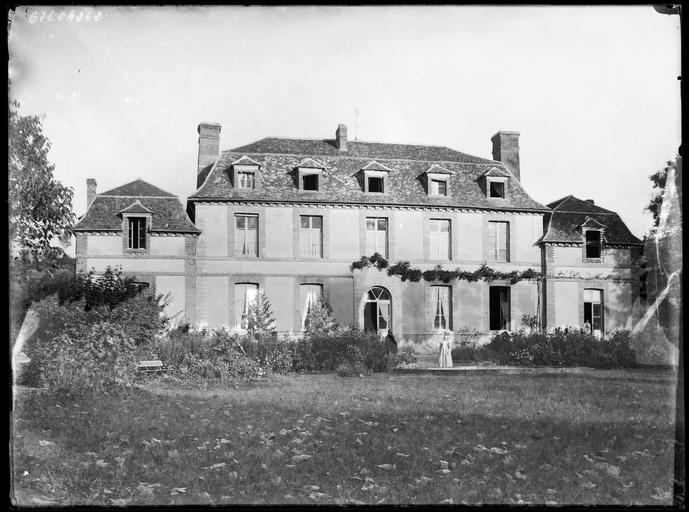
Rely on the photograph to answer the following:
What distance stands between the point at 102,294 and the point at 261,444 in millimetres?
3100

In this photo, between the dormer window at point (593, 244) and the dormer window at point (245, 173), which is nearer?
the dormer window at point (593, 244)

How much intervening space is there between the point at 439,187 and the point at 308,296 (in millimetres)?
2635

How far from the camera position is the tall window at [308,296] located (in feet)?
25.6

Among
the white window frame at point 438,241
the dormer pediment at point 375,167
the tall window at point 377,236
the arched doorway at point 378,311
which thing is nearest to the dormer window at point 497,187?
the white window frame at point 438,241

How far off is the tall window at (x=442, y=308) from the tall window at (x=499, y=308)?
634 mm

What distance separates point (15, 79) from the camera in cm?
623

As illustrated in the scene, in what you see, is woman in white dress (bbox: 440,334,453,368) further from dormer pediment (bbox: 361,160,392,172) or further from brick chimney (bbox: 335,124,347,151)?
brick chimney (bbox: 335,124,347,151)

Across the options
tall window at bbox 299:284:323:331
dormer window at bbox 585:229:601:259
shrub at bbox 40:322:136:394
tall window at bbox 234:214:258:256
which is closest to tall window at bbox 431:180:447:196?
dormer window at bbox 585:229:601:259

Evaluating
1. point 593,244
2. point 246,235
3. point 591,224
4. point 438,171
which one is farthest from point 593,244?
point 246,235

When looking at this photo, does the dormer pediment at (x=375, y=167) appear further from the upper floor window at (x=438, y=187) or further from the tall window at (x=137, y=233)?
the tall window at (x=137, y=233)

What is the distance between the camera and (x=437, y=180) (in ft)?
27.3

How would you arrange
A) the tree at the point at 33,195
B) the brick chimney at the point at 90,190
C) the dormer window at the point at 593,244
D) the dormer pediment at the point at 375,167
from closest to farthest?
the tree at the point at 33,195 < the brick chimney at the point at 90,190 < the dormer window at the point at 593,244 < the dormer pediment at the point at 375,167

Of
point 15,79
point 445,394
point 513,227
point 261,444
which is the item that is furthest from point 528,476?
point 15,79

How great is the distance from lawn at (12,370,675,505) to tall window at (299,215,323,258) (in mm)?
1843
